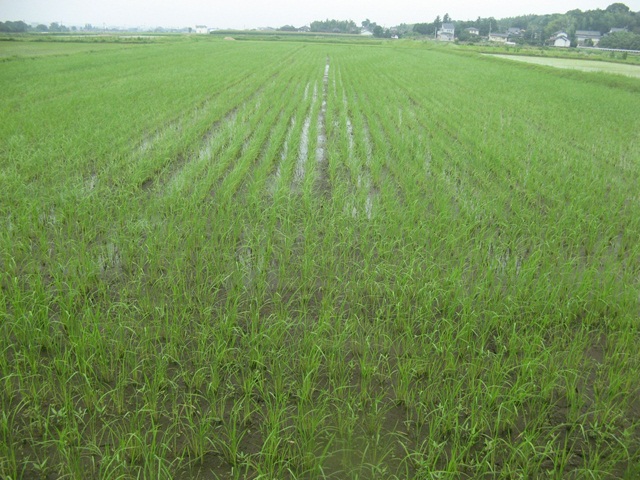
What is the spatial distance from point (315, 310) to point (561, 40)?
256ft

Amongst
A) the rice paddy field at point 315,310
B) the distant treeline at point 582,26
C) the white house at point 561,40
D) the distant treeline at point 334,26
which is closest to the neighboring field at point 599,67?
the rice paddy field at point 315,310

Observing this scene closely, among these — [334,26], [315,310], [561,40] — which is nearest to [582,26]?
[561,40]

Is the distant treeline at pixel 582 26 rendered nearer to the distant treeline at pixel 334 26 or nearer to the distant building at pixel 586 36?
the distant building at pixel 586 36

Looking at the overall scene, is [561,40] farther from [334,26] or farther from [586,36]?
[334,26]

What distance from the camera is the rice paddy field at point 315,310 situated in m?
1.99

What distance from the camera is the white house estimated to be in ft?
213

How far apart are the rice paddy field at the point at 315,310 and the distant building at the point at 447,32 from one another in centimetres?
8623

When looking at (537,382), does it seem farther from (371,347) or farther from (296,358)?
(296,358)

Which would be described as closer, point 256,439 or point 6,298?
point 256,439

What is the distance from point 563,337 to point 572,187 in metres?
3.27

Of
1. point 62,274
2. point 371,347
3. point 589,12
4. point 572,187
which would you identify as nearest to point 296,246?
point 371,347

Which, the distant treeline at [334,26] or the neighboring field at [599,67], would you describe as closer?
the neighboring field at [599,67]

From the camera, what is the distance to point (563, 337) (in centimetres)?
282

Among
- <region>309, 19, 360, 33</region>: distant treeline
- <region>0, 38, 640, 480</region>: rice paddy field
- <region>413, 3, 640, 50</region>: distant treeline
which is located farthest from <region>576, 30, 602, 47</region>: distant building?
<region>0, 38, 640, 480</region>: rice paddy field
